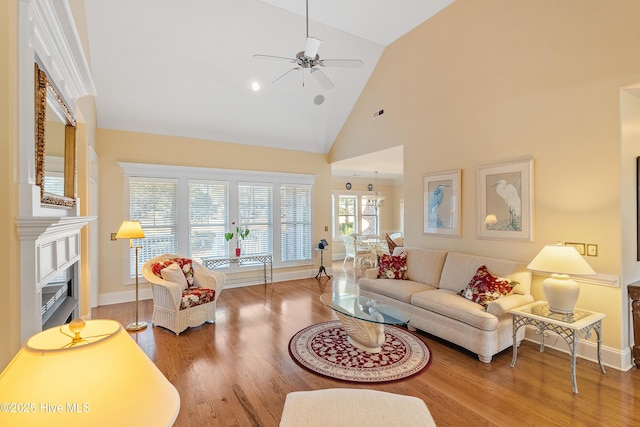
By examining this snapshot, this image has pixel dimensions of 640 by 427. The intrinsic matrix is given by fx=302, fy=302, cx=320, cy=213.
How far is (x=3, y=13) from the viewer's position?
1.24 metres

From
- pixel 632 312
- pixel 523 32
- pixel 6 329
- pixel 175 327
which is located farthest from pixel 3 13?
pixel 632 312

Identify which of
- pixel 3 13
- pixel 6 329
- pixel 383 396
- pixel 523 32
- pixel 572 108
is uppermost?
pixel 523 32

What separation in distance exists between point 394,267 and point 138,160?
4.66 meters

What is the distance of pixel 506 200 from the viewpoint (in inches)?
148

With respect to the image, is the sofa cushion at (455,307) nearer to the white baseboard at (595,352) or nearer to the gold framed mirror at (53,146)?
the white baseboard at (595,352)

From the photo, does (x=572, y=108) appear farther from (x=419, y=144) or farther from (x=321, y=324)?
(x=321, y=324)

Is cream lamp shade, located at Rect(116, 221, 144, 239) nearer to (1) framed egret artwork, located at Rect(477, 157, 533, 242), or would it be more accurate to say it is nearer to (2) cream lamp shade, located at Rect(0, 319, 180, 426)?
(2) cream lamp shade, located at Rect(0, 319, 180, 426)

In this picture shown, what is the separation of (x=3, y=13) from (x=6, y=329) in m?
1.31

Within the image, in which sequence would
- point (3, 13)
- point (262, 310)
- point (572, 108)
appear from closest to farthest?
point (3, 13) < point (572, 108) < point (262, 310)

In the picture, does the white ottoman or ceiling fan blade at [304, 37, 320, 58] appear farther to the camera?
ceiling fan blade at [304, 37, 320, 58]

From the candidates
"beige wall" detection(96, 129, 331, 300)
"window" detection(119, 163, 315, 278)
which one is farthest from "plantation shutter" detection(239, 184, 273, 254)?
"beige wall" detection(96, 129, 331, 300)

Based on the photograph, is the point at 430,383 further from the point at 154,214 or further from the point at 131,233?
the point at 154,214

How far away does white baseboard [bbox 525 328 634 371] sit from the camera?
289cm

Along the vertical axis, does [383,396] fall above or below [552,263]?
below
